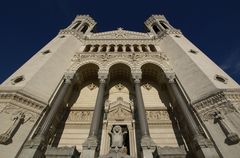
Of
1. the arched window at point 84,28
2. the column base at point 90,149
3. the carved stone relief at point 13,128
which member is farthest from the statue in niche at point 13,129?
the arched window at point 84,28

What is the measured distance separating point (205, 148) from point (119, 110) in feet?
19.8

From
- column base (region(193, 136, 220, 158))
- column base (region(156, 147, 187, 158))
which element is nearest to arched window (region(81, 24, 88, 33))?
column base (region(193, 136, 220, 158))

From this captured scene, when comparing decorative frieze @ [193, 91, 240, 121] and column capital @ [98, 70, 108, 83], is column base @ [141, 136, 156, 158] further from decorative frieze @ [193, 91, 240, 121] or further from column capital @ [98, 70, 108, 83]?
column capital @ [98, 70, 108, 83]

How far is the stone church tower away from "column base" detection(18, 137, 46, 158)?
41mm

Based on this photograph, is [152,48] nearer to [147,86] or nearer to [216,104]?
[147,86]

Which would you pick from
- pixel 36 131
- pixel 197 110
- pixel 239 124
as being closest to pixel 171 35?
pixel 197 110

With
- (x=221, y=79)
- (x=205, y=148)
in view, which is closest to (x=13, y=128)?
(x=205, y=148)

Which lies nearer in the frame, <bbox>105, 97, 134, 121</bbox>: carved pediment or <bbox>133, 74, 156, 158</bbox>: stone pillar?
<bbox>133, 74, 156, 158</bbox>: stone pillar

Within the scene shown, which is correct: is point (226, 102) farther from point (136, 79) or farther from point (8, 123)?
point (8, 123)

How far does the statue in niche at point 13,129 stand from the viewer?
7.62m

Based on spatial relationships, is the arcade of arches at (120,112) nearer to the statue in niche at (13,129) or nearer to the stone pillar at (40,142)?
the stone pillar at (40,142)

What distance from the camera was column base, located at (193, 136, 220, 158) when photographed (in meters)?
7.57

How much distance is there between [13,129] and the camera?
8070mm

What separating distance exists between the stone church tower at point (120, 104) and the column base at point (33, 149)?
1.6 inches
